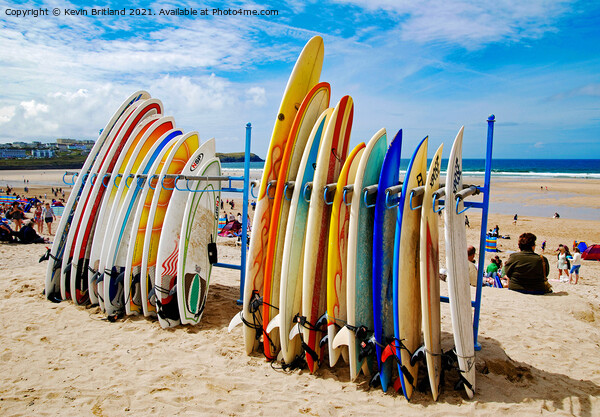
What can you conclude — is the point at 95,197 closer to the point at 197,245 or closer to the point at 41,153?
the point at 197,245

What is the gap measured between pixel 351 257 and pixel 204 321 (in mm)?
2271

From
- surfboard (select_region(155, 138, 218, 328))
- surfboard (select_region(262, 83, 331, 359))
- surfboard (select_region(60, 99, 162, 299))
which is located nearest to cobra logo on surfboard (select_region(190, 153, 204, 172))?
surfboard (select_region(155, 138, 218, 328))

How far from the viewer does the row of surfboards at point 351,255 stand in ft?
10.3

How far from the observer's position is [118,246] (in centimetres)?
474

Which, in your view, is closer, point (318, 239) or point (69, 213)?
point (318, 239)

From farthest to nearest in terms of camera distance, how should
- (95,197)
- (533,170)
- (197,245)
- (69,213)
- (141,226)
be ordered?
(533,170) < (69,213) < (95,197) < (141,226) < (197,245)

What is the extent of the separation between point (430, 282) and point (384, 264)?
0.38m

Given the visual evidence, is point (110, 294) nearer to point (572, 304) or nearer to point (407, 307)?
point (407, 307)

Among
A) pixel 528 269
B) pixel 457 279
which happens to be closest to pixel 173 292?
pixel 457 279

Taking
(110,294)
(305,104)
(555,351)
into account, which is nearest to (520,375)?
(555,351)

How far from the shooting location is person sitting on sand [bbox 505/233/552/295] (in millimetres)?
5285

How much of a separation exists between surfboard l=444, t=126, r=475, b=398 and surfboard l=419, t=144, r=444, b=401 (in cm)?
13

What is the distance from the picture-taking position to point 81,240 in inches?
196

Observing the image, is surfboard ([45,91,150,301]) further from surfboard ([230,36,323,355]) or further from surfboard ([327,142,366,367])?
surfboard ([327,142,366,367])
